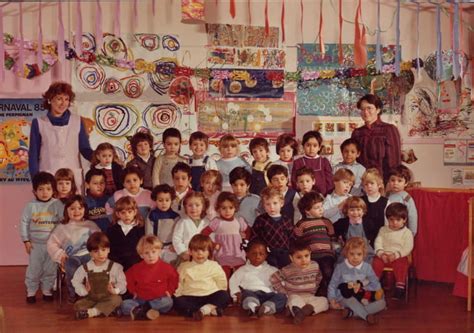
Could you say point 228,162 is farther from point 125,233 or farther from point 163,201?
point 125,233

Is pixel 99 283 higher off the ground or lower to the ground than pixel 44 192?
lower

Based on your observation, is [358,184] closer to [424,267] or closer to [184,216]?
[424,267]

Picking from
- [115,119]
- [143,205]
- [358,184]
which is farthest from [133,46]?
[358,184]

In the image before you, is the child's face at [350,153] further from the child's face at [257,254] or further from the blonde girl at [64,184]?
the blonde girl at [64,184]

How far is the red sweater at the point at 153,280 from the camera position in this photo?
4.29 m

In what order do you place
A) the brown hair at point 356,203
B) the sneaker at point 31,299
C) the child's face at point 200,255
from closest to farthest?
the child's face at point 200,255, the brown hair at point 356,203, the sneaker at point 31,299

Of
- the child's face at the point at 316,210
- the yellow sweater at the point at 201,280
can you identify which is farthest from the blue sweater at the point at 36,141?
the child's face at the point at 316,210

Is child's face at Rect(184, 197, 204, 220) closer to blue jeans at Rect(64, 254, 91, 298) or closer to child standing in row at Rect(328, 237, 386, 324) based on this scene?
blue jeans at Rect(64, 254, 91, 298)

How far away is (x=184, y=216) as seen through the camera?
464 centimetres

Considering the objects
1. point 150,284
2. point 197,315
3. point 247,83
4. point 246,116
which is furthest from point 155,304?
point 247,83

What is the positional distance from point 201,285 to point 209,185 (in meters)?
0.77

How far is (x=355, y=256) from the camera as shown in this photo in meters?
4.30

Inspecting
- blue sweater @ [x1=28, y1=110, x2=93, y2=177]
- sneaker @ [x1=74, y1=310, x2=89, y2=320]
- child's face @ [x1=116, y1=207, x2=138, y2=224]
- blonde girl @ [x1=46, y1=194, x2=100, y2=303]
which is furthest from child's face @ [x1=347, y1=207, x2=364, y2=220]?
blue sweater @ [x1=28, y1=110, x2=93, y2=177]

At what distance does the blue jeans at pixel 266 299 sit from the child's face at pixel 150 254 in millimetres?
558
